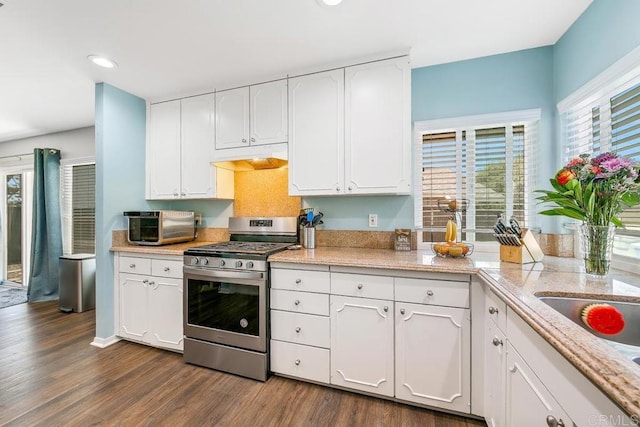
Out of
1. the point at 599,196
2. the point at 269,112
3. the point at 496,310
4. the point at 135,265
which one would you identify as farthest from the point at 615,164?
the point at 135,265

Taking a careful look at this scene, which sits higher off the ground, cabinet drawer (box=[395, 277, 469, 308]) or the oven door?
cabinet drawer (box=[395, 277, 469, 308])

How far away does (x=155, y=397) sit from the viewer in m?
1.85

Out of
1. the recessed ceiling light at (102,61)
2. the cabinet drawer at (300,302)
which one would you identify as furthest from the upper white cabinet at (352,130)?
the recessed ceiling light at (102,61)

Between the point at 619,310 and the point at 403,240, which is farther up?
the point at 403,240

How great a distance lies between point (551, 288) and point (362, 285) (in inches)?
37.3

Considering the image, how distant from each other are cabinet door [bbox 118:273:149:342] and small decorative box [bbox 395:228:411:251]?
2.17m

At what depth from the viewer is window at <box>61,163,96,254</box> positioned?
4.00 metres

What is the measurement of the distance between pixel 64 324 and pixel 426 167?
4.06 m

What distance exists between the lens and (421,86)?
7.70 feet

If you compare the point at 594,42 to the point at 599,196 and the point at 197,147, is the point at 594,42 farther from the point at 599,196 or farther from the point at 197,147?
the point at 197,147

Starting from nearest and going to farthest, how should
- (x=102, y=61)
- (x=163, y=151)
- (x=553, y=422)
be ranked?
(x=553, y=422)
(x=102, y=61)
(x=163, y=151)

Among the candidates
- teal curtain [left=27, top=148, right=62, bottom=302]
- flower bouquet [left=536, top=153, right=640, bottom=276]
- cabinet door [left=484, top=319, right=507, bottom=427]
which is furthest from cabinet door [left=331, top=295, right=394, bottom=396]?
teal curtain [left=27, top=148, right=62, bottom=302]

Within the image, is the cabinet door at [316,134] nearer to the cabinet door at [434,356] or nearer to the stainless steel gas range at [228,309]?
the stainless steel gas range at [228,309]

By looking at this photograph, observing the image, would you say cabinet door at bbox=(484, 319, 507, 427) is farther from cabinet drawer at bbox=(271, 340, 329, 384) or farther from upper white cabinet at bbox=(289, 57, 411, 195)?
upper white cabinet at bbox=(289, 57, 411, 195)
